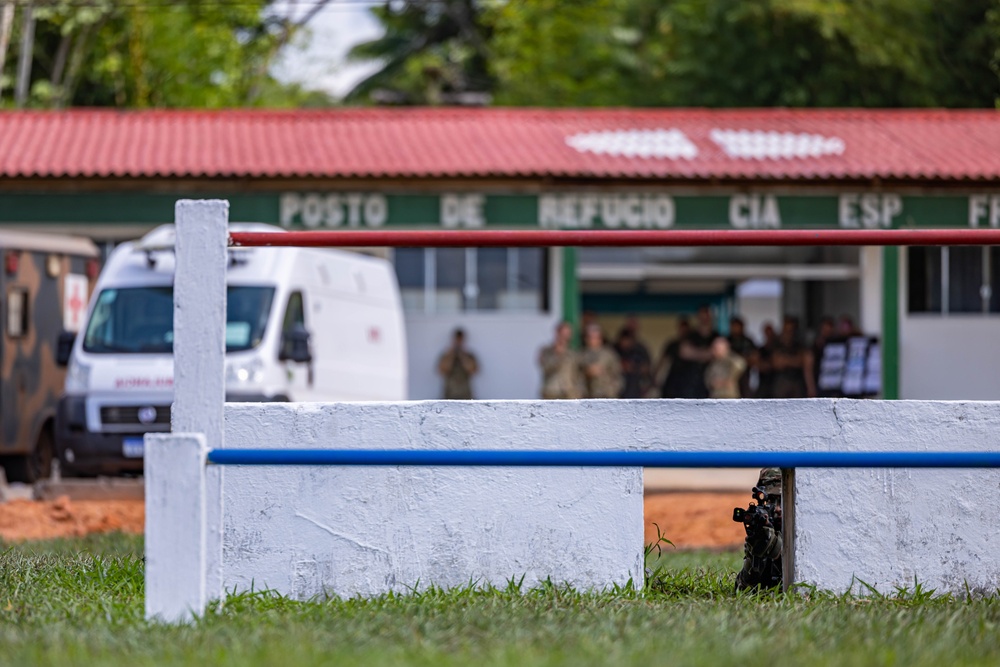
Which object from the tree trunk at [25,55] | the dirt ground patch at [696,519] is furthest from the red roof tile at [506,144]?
the tree trunk at [25,55]

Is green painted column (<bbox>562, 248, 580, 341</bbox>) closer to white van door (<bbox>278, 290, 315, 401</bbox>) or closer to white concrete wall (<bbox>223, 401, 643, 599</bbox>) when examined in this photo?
white van door (<bbox>278, 290, 315, 401</bbox>)

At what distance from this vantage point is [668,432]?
5195 mm

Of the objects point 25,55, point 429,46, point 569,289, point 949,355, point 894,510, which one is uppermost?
point 429,46

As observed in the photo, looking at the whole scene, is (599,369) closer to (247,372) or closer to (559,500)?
(247,372)

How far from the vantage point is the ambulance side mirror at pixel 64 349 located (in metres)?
13.3

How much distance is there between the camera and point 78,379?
12.8 meters

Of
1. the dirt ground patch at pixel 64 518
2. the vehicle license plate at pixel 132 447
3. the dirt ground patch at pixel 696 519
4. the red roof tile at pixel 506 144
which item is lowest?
the dirt ground patch at pixel 696 519

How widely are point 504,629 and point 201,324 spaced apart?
138 cm

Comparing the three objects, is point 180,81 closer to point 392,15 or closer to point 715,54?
point 392,15

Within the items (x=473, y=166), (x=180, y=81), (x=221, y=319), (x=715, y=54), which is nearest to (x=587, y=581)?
(x=221, y=319)

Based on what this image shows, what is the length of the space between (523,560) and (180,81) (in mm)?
28429

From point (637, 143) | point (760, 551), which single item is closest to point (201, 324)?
point (760, 551)

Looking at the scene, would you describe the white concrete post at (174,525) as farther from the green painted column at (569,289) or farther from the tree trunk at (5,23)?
the tree trunk at (5,23)

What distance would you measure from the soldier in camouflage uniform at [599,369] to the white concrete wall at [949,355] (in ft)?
14.9
